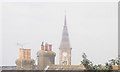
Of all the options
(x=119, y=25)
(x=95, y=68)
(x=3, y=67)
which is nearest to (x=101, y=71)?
(x=95, y=68)

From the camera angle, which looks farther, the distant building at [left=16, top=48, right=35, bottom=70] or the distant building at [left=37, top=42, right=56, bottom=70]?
the distant building at [left=37, top=42, right=56, bottom=70]

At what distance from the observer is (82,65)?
434 cm

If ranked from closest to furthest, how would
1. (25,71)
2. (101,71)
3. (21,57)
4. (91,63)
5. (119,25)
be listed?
(101,71) < (91,63) < (119,25) < (25,71) < (21,57)

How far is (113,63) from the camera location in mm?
4266

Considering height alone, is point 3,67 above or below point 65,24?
below

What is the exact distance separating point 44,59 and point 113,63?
2985 mm

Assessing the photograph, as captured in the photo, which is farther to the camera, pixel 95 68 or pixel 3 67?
pixel 3 67

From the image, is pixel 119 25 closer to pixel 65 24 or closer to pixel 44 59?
pixel 65 24

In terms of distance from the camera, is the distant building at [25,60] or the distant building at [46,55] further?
the distant building at [46,55]

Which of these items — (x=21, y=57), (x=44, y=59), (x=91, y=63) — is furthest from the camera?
(x=44, y=59)

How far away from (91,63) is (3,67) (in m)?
1.13

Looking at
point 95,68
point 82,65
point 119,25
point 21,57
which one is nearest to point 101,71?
point 95,68

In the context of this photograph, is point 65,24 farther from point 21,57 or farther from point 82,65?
point 82,65

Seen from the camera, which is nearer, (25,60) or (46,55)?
(25,60)
